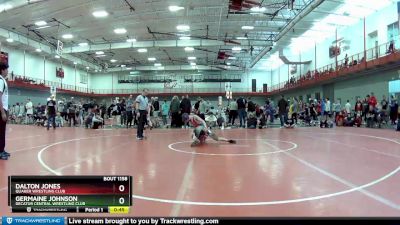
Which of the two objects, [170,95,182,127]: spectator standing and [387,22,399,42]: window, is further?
[387,22,399,42]: window

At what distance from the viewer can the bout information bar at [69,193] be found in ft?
7.45

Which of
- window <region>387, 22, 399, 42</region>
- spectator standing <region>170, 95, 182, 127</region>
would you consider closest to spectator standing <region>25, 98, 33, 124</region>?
spectator standing <region>170, 95, 182, 127</region>

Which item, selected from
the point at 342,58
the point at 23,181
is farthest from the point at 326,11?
the point at 23,181

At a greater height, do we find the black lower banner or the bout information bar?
the bout information bar

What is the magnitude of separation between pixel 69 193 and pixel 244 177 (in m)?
3.27

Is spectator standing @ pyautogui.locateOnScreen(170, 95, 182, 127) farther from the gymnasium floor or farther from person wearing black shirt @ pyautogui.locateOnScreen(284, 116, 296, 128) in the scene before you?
the gymnasium floor

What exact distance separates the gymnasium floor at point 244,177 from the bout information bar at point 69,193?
108 cm

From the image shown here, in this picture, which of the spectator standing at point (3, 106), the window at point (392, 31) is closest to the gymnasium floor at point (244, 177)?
the spectator standing at point (3, 106)

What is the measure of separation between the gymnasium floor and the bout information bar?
42.3 inches

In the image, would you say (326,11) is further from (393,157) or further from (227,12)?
(393,157)

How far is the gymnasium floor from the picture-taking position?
3533 millimetres

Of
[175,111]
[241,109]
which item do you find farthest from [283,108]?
[175,111]

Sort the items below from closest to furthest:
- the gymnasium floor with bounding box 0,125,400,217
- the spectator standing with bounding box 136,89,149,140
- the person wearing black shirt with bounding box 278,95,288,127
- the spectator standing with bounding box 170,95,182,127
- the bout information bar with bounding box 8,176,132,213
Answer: the bout information bar with bounding box 8,176,132,213, the gymnasium floor with bounding box 0,125,400,217, the spectator standing with bounding box 136,89,149,140, the person wearing black shirt with bounding box 278,95,288,127, the spectator standing with bounding box 170,95,182,127

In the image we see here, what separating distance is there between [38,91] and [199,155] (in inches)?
1511
